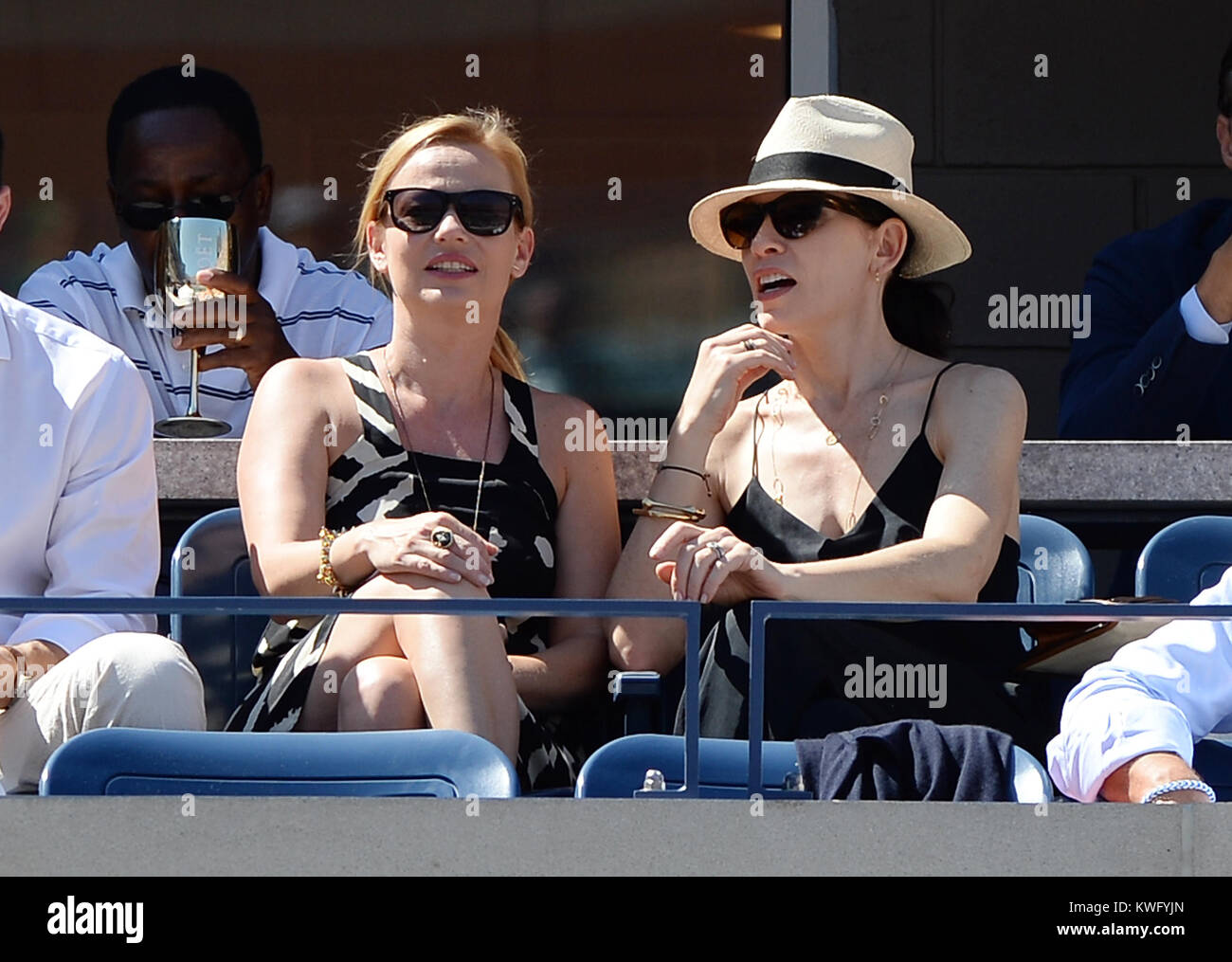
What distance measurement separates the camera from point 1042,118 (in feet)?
18.7

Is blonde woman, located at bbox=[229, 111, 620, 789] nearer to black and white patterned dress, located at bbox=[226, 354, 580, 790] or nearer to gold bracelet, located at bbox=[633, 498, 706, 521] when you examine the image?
black and white patterned dress, located at bbox=[226, 354, 580, 790]

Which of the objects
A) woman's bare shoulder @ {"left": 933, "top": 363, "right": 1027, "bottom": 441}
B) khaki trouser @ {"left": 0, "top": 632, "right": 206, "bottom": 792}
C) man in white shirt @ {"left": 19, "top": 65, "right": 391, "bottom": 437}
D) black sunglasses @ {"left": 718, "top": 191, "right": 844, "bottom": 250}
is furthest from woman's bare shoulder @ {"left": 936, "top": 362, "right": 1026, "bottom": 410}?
man in white shirt @ {"left": 19, "top": 65, "right": 391, "bottom": 437}

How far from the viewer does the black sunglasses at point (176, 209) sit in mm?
4871

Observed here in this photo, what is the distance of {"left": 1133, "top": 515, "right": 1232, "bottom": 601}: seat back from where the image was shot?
3262 mm

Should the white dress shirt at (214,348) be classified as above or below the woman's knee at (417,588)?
above

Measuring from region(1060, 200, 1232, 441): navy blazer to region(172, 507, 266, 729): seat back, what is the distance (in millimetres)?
1573

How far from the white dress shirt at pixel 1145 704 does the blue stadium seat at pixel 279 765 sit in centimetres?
67

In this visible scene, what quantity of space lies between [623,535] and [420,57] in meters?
2.37

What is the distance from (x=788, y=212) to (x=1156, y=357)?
868mm

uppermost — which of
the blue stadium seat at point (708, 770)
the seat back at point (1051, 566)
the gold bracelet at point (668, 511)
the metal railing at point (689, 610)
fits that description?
the gold bracelet at point (668, 511)

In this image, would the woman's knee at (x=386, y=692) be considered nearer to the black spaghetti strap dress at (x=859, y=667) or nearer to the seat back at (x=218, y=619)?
the seat back at (x=218, y=619)

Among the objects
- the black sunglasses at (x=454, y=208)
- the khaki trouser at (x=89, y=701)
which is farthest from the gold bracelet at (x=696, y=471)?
the khaki trouser at (x=89, y=701)

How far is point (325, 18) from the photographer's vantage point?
5754 millimetres

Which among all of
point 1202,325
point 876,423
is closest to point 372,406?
point 876,423
